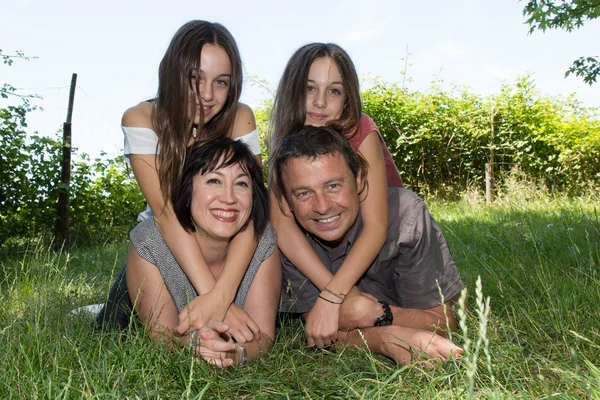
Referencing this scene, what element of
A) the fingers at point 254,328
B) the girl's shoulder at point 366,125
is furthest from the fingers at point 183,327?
the girl's shoulder at point 366,125

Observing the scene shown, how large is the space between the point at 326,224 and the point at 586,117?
9921 millimetres

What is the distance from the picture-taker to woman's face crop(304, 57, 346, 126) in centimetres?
347

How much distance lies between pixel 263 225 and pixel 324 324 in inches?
25.8

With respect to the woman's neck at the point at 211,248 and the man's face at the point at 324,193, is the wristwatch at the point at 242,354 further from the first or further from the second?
the man's face at the point at 324,193

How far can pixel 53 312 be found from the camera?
10.4 feet

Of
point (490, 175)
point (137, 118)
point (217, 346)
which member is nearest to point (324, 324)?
point (217, 346)

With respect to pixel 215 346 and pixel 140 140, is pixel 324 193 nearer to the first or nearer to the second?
pixel 215 346

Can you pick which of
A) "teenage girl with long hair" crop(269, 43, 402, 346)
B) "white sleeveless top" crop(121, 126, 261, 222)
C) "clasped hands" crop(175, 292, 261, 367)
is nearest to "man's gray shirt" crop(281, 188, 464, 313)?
"teenage girl with long hair" crop(269, 43, 402, 346)

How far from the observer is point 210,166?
3.04 m

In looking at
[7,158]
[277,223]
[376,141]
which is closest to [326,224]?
[277,223]

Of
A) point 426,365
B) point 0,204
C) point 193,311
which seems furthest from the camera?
point 0,204

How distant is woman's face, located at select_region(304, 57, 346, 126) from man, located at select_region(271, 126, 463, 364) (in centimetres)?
32

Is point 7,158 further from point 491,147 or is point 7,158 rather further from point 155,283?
point 491,147

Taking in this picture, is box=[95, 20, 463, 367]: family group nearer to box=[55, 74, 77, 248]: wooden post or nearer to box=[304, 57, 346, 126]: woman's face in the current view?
box=[304, 57, 346, 126]: woman's face
